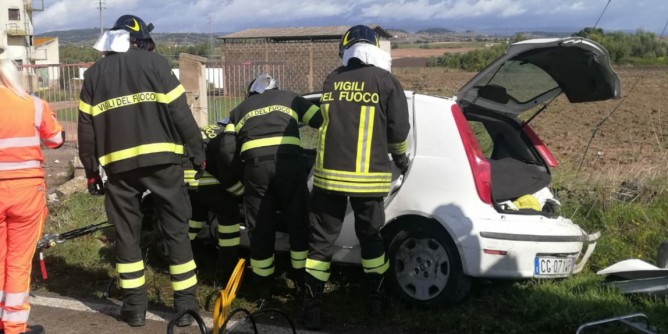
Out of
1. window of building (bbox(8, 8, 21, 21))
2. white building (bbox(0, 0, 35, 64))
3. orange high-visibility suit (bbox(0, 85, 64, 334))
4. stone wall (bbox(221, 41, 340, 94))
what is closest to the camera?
orange high-visibility suit (bbox(0, 85, 64, 334))

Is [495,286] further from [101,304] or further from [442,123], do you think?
[101,304]

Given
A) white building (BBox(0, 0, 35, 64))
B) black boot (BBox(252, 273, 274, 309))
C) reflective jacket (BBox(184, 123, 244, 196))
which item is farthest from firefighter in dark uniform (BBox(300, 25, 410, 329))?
white building (BBox(0, 0, 35, 64))

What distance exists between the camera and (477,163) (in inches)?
185

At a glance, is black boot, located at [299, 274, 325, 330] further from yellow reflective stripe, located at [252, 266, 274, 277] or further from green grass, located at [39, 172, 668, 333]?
yellow reflective stripe, located at [252, 266, 274, 277]

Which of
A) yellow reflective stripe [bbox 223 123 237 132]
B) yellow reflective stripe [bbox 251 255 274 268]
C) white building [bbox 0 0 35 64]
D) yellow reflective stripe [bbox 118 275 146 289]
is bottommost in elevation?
yellow reflective stripe [bbox 118 275 146 289]

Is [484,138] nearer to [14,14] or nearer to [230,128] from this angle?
[230,128]

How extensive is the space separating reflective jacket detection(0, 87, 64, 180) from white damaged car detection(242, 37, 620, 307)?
77.2 inches

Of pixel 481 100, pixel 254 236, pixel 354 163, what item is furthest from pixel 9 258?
pixel 481 100

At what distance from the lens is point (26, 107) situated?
4.53 m

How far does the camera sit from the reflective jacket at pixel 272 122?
502 centimetres

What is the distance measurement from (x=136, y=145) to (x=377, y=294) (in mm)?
1905

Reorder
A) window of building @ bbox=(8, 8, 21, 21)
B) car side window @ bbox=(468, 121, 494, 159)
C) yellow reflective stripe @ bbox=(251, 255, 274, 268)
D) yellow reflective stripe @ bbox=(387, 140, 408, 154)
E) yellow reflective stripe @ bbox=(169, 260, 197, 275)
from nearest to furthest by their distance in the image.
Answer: yellow reflective stripe @ bbox=(387, 140, 408, 154) < yellow reflective stripe @ bbox=(169, 260, 197, 275) < yellow reflective stripe @ bbox=(251, 255, 274, 268) < car side window @ bbox=(468, 121, 494, 159) < window of building @ bbox=(8, 8, 21, 21)

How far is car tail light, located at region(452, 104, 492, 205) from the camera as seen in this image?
4664 millimetres

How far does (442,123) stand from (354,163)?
2.38 feet
